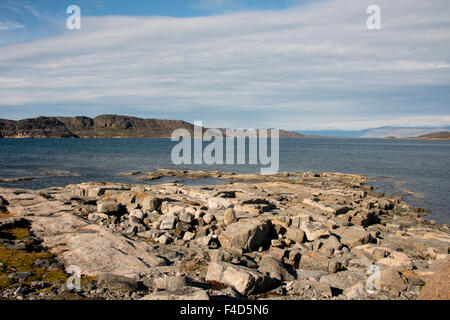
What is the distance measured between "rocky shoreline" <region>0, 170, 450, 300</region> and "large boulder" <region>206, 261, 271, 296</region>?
0.11ft

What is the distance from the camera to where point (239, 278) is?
36.7ft

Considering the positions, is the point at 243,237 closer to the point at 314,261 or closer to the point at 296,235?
the point at 296,235

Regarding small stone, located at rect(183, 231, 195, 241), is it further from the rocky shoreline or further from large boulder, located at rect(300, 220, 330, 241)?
large boulder, located at rect(300, 220, 330, 241)

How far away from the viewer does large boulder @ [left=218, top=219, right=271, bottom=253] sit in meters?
15.9

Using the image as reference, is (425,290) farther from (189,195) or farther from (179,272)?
(189,195)

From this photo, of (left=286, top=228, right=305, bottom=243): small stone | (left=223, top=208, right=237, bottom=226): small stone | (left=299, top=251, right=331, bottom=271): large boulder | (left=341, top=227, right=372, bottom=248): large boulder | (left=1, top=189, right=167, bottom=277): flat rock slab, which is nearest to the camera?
(left=1, top=189, right=167, bottom=277): flat rock slab

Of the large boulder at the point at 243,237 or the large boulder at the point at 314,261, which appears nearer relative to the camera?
the large boulder at the point at 314,261

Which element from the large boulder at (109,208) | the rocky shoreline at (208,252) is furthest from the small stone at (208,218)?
the large boulder at (109,208)

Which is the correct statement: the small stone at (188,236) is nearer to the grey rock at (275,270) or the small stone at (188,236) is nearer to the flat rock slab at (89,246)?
the flat rock slab at (89,246)

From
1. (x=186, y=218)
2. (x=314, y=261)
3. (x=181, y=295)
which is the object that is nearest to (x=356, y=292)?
(x=314, y=261)

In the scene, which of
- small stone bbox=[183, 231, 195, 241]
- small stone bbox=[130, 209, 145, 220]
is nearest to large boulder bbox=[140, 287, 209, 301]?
small stone bbox=[183, 231, 195, 241]

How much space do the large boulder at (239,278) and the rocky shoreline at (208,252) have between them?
3 centimetres

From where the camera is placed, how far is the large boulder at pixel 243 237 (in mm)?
15891
